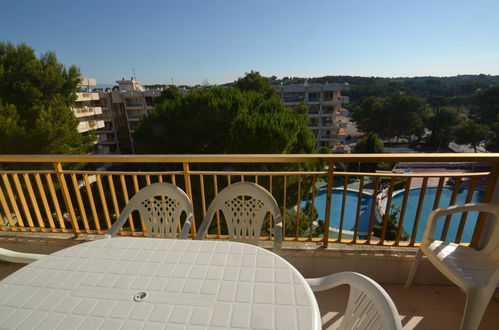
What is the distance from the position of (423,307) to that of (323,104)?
92.1 ft

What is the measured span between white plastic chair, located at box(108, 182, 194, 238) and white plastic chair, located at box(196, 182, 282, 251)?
25 cm

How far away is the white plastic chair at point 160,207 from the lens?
1758 millimetres

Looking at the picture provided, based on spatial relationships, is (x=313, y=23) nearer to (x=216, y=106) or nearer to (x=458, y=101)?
(x=216, y=106)

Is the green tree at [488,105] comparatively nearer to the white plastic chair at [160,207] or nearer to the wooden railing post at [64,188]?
the white plastic chair at [160,207]

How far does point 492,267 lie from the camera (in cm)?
148

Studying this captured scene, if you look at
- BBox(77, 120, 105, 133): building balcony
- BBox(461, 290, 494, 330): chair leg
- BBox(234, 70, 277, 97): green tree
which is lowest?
BBox(77, 120, 105, 133): building balcony

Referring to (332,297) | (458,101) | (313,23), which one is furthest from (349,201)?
(458,101)

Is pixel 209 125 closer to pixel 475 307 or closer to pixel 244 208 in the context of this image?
pixel 244 208

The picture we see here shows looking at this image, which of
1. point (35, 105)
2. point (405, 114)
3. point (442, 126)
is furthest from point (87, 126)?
point (442, 126)

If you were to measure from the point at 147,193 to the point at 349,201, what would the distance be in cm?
1515

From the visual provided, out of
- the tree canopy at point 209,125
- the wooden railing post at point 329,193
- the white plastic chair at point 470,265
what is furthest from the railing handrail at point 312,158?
the tree canopy at point 209,125

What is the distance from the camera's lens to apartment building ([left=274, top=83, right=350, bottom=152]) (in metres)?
27.4

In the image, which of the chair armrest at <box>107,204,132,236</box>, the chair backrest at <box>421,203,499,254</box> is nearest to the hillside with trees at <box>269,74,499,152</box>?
the chair backrest at <box>421,203,499,254</box>

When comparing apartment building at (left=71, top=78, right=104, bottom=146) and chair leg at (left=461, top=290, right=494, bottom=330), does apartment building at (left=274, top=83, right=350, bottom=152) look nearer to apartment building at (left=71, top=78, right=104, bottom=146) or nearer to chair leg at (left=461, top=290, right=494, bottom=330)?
apartment building at (left=71, top=78, right=104, bottom=146)
